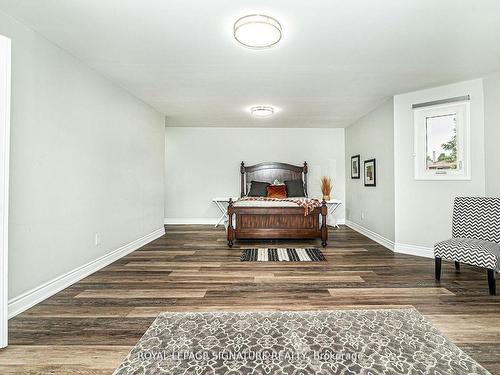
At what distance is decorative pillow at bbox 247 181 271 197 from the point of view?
20.1ft

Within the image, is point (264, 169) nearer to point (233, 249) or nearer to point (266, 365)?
point (233, 249)

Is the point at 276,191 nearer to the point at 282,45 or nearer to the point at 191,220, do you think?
the point at 191,220

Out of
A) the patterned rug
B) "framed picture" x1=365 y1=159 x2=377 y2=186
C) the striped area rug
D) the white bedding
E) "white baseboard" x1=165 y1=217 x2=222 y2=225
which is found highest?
"framed picture" x1=365 y1=159 x2=377 y2=186

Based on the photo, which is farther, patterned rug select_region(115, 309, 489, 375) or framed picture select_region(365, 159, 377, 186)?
framed picture select_region(365, 159, 377, 186)

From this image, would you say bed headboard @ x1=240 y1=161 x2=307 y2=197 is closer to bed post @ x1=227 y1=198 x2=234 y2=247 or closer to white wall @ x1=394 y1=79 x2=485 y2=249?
bed post @ x1=227 y1=198 x2=234 y2=247

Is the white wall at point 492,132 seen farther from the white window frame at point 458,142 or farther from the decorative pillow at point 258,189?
the decorative pillow at point 258,189

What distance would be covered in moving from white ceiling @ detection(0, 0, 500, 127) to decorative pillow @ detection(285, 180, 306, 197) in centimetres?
247

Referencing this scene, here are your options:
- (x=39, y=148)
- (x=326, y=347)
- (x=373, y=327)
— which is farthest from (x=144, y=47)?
(x=373, y=327)

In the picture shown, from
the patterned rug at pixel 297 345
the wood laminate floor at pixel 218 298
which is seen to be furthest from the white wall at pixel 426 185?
the patterned rug at pixel 297 345

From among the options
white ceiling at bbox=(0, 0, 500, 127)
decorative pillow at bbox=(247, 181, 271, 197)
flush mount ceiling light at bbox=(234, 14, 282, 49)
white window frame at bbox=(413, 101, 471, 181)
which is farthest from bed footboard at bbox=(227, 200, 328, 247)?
flush mount ceiling light at bbox=(234, 14, 282, 49)

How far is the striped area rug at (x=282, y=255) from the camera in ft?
11.9

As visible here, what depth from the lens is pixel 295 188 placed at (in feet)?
20.5

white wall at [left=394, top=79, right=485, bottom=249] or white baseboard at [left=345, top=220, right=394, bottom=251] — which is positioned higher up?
white wall at [left=394, top=79, right=485, bottom=249]

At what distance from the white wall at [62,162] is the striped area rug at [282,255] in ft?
6.27
